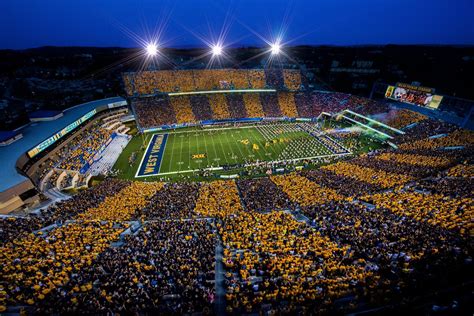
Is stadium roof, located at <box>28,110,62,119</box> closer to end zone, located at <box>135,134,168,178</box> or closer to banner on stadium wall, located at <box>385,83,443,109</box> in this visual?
end zone, located at <box>135,134,168,178</box>

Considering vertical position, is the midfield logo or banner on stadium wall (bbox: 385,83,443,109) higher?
banner on stadium wall (bbox: 385,83,443,109)

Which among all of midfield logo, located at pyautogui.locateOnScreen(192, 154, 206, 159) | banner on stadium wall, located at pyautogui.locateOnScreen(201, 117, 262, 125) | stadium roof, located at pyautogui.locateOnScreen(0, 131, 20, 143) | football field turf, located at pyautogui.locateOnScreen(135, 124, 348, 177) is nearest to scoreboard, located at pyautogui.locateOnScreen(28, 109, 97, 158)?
stadium roof, located at pyautogui.locateOnScreen(0, 131, 20, 143)

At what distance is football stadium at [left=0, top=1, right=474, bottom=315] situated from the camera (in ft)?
34.1

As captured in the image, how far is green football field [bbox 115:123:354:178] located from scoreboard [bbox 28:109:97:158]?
25.8ft

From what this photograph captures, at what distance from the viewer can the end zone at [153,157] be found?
32.1m

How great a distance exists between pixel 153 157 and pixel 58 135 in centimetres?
1242

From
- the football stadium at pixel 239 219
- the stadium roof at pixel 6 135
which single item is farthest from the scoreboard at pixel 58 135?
the stadium roof at pixel 6 135

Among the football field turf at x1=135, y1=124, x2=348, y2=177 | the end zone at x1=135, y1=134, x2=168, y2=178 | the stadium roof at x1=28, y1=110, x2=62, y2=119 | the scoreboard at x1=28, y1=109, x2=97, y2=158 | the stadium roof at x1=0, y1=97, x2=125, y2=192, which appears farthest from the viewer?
the stadium roof at x1=28, y1=110, x2=62, y2=119

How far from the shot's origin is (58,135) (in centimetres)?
3275

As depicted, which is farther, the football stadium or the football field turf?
the football field turf

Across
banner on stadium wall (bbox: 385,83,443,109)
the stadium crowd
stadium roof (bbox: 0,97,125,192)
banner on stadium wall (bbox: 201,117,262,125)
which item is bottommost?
the stadium crowd

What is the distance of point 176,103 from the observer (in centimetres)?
5312

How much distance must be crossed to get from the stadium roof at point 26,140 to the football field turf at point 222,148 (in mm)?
11831

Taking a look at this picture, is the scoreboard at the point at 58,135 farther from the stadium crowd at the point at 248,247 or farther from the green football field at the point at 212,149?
the stadium crowd at the point at 248,247
